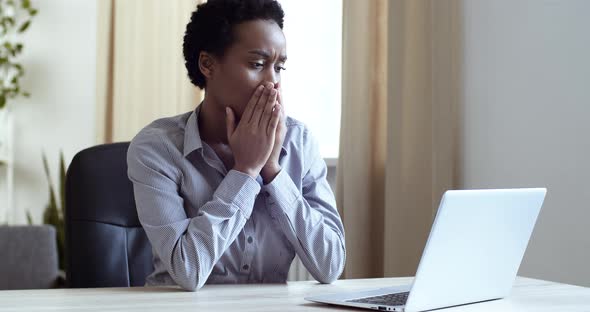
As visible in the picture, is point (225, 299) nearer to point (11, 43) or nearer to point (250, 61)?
point (250, 61)

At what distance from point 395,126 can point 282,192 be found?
1.39 meters

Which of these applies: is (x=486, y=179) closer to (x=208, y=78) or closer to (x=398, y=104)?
(x=398, y=104)

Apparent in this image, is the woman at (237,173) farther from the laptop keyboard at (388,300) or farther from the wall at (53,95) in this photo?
the wall at (53,95)

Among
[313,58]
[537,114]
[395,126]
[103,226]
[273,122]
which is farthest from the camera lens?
[313,58]

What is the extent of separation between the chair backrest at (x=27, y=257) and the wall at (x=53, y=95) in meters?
1.36

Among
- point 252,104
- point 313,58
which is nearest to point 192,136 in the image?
point 252,104

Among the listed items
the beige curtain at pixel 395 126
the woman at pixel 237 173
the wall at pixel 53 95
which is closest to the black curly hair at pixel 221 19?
the woman at pixel 237 173

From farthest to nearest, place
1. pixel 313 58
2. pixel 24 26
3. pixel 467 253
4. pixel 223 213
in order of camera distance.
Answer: pixel 24 26 → pixel 313 58 → pixel 223 213 → pixel 467 253

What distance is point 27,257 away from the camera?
7.71ft

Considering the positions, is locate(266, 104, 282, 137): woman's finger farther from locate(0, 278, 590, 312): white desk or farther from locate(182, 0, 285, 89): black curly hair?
locate(0, 278, 590, 312): white desk

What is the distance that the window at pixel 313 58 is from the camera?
340 cm

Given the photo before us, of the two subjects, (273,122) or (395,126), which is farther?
(395,126)

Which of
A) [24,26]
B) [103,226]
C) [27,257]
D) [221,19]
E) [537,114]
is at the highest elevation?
[221,19]

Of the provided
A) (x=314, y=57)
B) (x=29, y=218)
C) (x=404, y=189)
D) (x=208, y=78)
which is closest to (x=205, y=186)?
(x=208, y=78)
